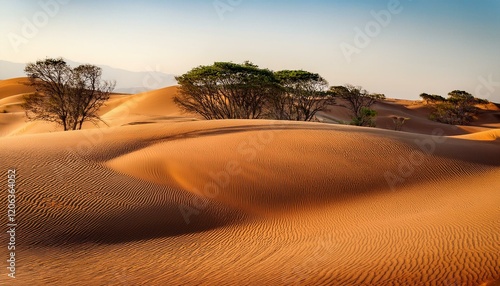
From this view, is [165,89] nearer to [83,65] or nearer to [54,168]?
[83,65]

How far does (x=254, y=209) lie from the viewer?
1161 cm

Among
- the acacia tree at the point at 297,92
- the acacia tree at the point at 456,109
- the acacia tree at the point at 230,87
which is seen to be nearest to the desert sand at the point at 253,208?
the acacia tree at the point at 230,87

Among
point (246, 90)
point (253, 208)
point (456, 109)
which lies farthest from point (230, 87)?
point (456, 109)

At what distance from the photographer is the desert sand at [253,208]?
22.0ft

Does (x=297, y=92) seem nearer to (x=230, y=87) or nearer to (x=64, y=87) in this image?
(x=230, y=87)

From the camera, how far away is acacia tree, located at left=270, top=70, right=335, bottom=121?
121ft

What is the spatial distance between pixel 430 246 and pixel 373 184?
236 inches

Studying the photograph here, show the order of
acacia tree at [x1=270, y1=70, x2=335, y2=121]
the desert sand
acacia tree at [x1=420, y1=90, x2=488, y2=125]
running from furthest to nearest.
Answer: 1. acacia tree at [x1=420, y1=90, x2=488, y2=125]
2. acacia tree at [x1=270, y1=70, x2=335, y2=121]
3. the desert sand

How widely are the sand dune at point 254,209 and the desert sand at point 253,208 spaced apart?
0.16 ft

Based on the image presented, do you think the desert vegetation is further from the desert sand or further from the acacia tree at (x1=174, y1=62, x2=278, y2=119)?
the desert sand

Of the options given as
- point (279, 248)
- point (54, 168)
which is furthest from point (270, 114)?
point (279, 248)

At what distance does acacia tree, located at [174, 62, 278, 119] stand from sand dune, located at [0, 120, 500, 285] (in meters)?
15.2

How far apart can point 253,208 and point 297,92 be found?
27.0 meters

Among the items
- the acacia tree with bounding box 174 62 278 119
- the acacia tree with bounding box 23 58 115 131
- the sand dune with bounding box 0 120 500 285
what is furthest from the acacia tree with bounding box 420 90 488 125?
the acacia tree with bounding box 23 58 115 131
